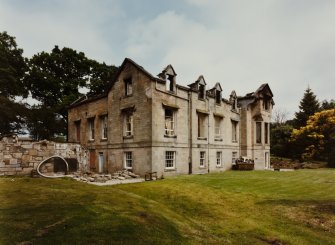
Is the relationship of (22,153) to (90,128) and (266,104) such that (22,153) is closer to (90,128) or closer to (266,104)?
(90,128)

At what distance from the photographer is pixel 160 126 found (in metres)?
24.1

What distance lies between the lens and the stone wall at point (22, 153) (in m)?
22.4

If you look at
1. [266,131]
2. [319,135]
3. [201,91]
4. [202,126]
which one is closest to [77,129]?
[202,126]

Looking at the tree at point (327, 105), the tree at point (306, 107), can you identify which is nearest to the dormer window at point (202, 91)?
the tree at point (306, 107)

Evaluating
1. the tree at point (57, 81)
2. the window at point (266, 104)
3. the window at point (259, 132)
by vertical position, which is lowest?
the window at point (259, 132)

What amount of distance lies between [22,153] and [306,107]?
53950mm

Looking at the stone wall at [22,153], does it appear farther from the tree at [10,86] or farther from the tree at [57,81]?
the tree at [57,81]

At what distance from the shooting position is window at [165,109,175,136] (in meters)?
25.3

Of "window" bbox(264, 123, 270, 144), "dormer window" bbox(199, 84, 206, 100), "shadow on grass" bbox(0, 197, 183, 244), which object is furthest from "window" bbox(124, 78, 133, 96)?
"window" bbox(264, 123, 270, 144)

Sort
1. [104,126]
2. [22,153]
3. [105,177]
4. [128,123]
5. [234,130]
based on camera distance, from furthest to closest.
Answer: [234,130], [104,126], [128,123], [22,153], [105,177]

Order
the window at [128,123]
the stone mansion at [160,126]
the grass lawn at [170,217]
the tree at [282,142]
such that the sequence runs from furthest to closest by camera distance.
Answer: the tree at [282,142] < the window at [128,123] < the stone mansion at [160,126] < the grass lawn at [170,217]

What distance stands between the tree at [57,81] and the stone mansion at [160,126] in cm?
1105

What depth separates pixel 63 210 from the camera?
9.88 meters

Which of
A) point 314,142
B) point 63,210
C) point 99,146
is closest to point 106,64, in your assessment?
point 99,146
